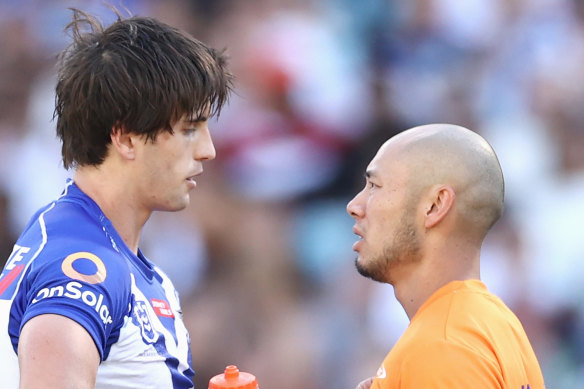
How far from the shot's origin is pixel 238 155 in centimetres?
555

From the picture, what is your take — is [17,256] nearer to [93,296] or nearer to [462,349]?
[93,296]

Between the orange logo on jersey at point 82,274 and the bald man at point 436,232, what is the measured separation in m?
0.81

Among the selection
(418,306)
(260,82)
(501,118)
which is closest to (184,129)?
(418,306)

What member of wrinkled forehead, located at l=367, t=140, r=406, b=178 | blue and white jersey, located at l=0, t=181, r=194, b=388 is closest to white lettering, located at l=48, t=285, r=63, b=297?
blue and white jersey, located at l=0, t=181, r=194, b=388

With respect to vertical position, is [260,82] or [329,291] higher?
[260,82]

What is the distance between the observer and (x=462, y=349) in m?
2.27

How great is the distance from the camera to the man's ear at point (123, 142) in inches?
99.0

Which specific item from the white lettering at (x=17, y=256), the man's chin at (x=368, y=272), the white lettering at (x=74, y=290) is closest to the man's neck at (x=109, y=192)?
the white lettering at (x=17, y=256)

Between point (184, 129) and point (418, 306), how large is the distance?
2.90ft

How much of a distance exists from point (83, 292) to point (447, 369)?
36.8 inches

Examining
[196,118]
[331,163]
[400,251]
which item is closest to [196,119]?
[196,118]

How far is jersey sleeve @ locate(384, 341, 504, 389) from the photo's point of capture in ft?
7.27

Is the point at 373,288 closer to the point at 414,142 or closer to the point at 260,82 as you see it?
the point at 260,82

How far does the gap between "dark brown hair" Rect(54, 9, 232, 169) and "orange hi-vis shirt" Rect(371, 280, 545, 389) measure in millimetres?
910
